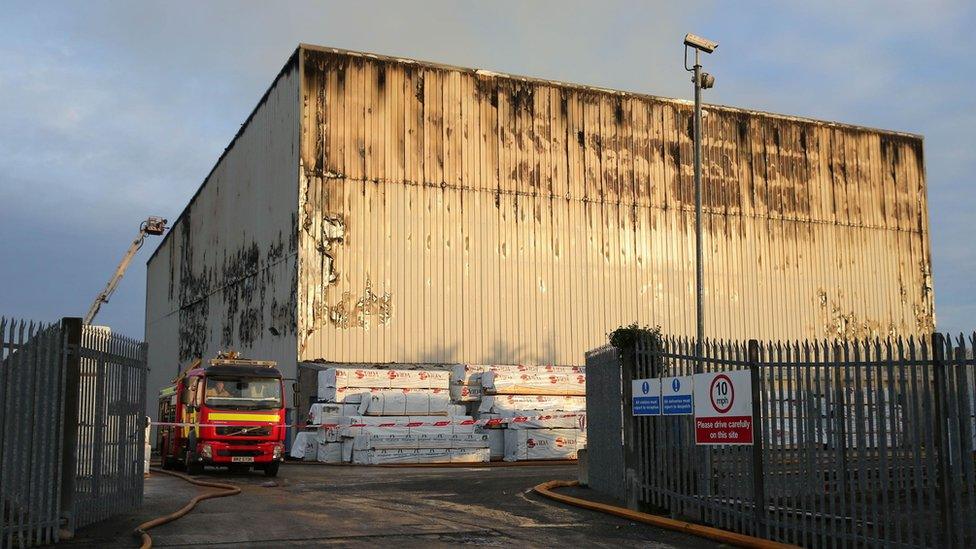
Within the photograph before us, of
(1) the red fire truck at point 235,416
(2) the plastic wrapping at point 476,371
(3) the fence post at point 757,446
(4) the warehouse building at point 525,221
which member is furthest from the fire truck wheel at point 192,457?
(3) the fence post at point 757,446

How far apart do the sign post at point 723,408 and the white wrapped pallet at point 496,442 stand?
1779cm

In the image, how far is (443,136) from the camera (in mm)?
35719

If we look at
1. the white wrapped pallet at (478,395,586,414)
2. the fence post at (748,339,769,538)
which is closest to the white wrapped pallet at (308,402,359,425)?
the white wrapped pallet at (478,395,586,414)

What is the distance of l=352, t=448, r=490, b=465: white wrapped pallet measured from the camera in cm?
2692

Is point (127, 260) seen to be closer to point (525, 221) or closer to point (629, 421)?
point (525, 221)

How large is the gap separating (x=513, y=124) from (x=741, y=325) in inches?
515

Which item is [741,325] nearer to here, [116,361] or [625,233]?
[625,233]

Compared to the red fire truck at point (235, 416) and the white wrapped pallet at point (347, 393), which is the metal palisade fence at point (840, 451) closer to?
the red fire truck at point (235, 416)

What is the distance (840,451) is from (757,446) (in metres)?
1.34

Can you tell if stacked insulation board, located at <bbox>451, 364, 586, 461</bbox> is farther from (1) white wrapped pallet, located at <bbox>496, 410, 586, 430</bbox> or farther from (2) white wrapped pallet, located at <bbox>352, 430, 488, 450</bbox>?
(2) white wrapped pallet, located at <bbox>352, 430, 488, 450</bbox>

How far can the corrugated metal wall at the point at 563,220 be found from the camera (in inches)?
1336

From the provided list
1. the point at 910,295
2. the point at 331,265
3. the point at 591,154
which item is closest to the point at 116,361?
the point at 331,265

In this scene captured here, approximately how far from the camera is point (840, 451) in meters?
9.44

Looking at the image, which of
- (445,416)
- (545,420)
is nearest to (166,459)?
(445,416)
